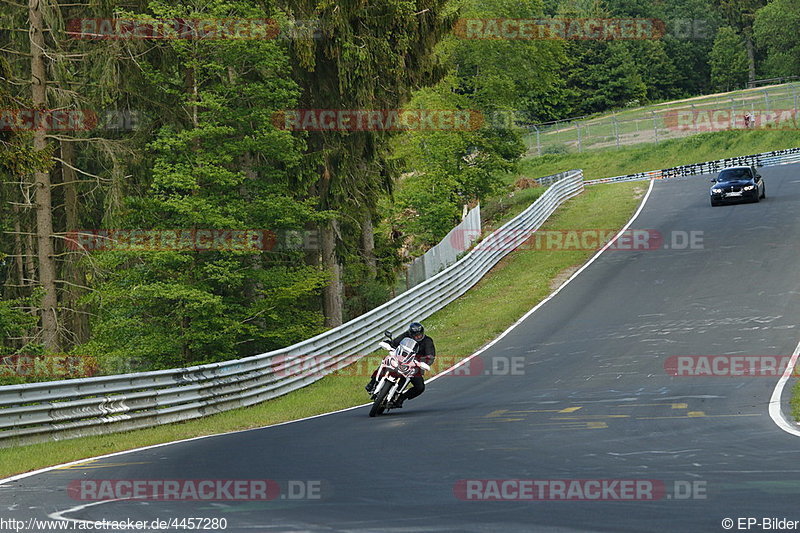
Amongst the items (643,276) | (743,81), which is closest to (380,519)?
(643,276)

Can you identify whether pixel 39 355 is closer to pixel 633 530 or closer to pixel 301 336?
pixel 301 336

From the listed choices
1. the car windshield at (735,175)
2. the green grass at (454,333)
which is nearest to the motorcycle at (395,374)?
the green grass at (454,333)

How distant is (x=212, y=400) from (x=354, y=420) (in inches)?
179

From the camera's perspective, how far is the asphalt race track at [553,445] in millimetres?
7527

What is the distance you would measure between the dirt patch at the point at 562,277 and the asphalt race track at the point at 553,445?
4477mm

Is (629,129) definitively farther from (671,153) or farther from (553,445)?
(553,445)

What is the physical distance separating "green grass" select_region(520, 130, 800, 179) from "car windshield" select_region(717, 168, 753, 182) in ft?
87.7

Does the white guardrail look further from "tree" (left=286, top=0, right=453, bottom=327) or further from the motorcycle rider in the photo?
the motorcycle rider

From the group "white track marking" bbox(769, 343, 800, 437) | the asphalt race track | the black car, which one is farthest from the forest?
the black car

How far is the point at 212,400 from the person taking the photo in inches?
781

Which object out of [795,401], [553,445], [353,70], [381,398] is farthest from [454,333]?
[553,445]

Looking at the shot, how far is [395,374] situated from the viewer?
16.9 meters

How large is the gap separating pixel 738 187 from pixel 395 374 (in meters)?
31.6

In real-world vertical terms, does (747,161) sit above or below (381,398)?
above
